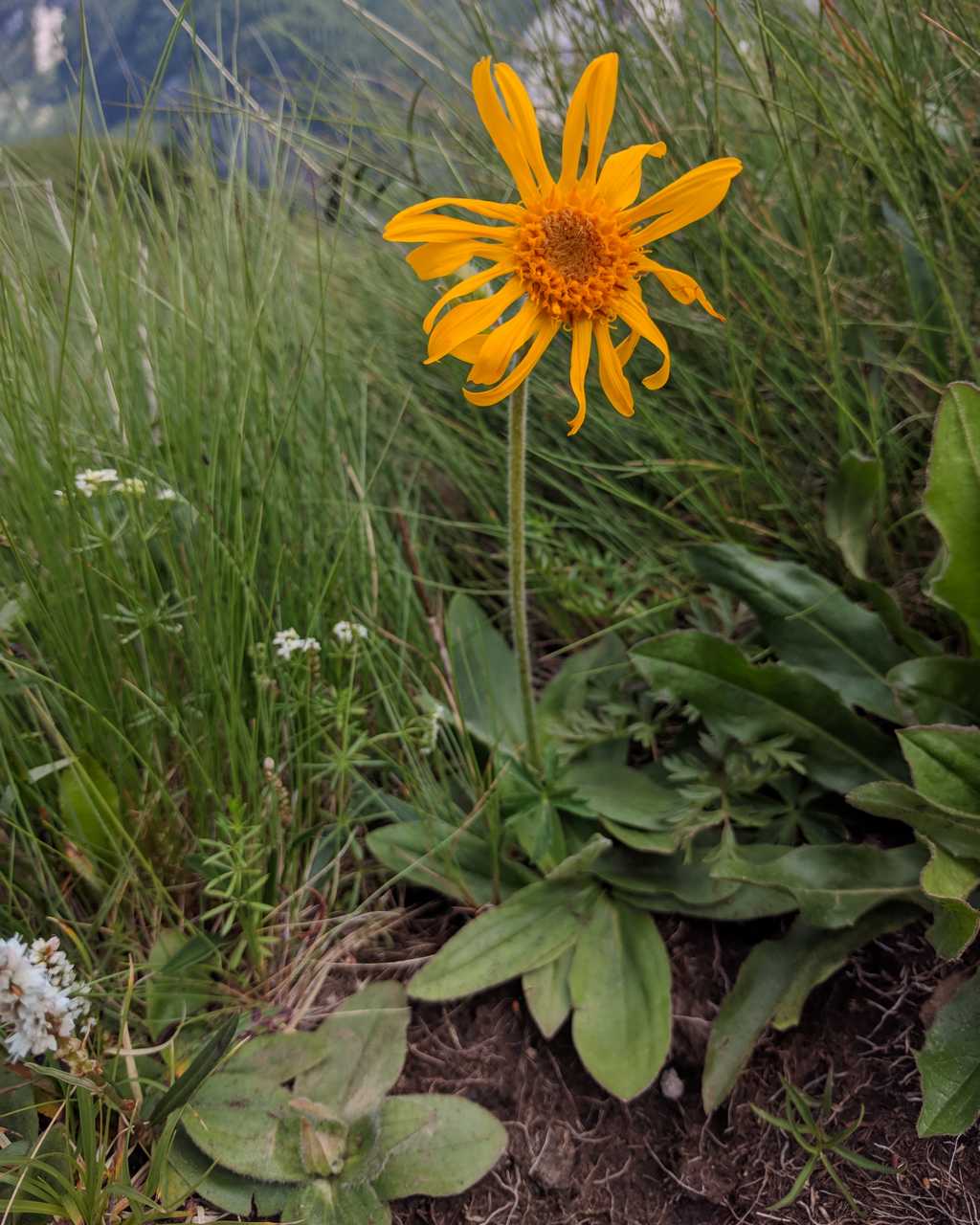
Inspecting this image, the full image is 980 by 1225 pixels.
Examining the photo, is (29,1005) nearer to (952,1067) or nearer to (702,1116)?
(702,1116)

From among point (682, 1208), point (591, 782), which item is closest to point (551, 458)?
point (591, 782)

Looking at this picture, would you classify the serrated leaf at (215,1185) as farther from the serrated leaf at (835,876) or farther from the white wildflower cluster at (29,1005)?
the serrated leaf at (835,876)

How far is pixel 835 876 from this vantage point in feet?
4.07

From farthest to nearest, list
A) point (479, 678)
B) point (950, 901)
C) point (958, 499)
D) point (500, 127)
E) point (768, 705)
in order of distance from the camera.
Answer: point (479, 678) < point (768, 705) < point (958, 499) < point (950, 901) < point (500, 127)

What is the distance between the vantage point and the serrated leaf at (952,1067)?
1029 millimetres

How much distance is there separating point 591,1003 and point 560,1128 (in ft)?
0.49

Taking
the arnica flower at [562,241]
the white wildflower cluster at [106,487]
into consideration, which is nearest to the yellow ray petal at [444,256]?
the arnica flower at [562,241]

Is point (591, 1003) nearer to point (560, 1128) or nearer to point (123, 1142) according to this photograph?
point (560, 1128)

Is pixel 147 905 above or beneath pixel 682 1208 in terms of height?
above

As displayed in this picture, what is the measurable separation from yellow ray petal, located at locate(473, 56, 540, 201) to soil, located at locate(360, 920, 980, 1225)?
3.26 ft

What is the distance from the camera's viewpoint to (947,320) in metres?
1.53

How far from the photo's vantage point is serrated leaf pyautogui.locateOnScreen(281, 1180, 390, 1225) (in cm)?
110

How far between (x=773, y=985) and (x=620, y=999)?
0.63 feet

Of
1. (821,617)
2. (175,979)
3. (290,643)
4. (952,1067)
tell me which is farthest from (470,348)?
(952,1067)
